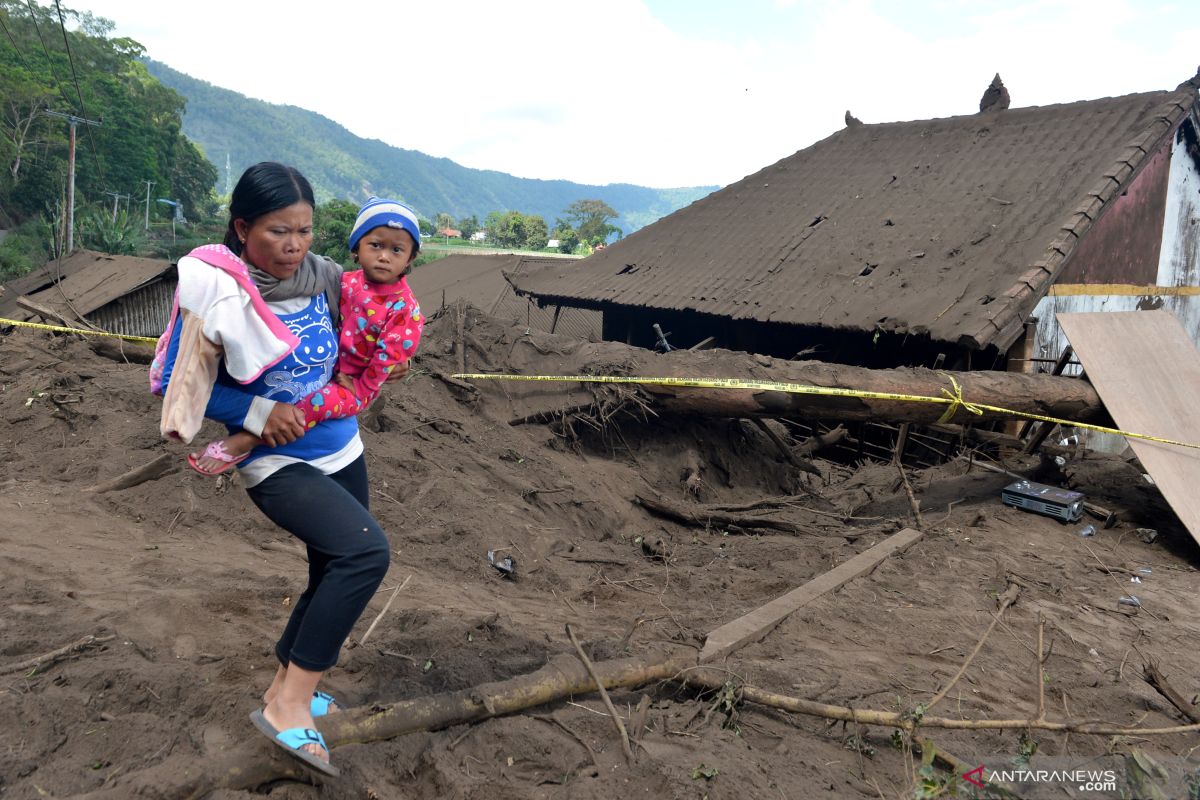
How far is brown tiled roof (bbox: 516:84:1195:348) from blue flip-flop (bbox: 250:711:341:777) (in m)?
8.50

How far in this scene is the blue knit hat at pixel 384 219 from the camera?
8.21 feet

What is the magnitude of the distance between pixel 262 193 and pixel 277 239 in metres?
0.13

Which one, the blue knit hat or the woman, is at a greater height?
the blue knit hat

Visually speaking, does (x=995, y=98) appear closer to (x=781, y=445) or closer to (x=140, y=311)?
(x=781, y=445)

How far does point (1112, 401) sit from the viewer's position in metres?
7.77

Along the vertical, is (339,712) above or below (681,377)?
below

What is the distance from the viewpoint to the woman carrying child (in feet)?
6.90

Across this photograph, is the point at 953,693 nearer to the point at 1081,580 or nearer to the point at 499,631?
the point at 499,631

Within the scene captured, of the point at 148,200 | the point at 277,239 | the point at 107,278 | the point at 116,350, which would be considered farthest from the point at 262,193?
the point at 148,200

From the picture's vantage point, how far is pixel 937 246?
1128 cm

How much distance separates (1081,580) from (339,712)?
17.8ft

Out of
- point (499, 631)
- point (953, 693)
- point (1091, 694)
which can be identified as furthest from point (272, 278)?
point (1091, 694)

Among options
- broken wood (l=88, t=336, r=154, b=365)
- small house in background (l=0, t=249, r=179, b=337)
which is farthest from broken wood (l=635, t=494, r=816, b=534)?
small house in background (l=0, t=249, r=179, b=337)

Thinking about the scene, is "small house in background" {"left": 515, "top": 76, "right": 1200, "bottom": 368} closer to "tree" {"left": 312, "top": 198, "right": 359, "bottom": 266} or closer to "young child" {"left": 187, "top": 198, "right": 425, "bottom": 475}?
"young child" {"left": 187, "top": 198, "right": 425, "bottom": 475}
